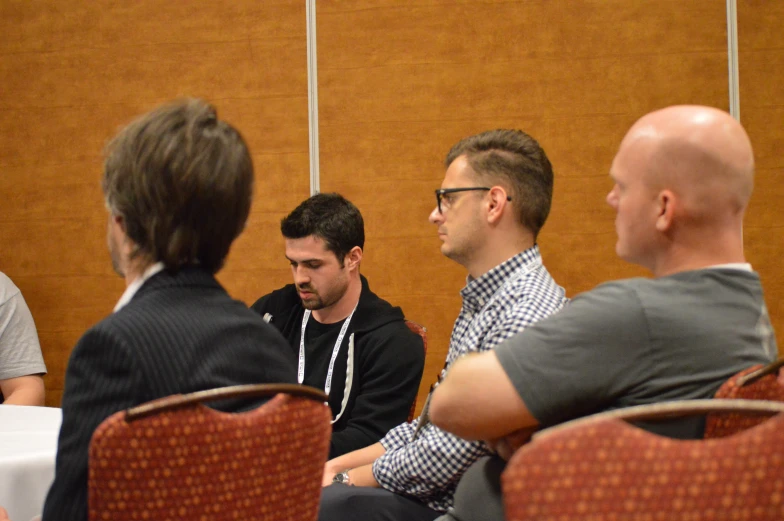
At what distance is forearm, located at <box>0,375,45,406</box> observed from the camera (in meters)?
2.68

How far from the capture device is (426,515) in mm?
1672

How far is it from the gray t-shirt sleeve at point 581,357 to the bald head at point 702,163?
21 cm

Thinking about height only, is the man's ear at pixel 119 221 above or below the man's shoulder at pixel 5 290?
above

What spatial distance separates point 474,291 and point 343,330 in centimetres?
86

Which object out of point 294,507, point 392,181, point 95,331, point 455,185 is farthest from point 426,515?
point 392,181

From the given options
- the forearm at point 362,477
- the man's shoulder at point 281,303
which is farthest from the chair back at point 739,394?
the man's shoulder at point 281,303

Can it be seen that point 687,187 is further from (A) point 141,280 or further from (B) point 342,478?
(B) point 342,478

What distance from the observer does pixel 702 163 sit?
1.16 metres

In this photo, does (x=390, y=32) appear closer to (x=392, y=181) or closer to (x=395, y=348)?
(x=392, y=181)

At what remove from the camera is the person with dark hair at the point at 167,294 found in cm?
103

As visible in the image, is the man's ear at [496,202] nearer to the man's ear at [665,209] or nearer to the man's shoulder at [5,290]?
the man's ear at [665,209]

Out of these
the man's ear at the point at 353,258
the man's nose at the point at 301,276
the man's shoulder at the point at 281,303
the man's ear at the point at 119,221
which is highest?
the man's ear at the point at 119,221

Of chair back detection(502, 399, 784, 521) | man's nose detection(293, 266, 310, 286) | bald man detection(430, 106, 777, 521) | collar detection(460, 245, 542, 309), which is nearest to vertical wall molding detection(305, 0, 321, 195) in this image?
man's nose detection(293, 266, 310, 286)

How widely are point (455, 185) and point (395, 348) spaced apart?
680mm
